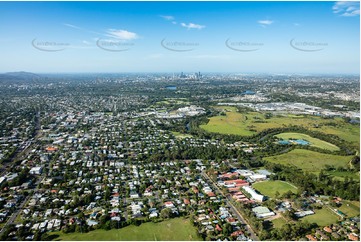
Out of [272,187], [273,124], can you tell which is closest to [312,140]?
[273,124]

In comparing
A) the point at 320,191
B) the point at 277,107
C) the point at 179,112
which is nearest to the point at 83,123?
the point at 179,112

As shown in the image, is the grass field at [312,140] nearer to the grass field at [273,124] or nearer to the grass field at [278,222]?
the grass field at [273,124]

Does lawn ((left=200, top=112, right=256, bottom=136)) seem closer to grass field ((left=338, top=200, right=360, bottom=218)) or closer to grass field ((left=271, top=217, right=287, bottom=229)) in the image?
grass field ((left=338, top=200, right=360, bottom=218))

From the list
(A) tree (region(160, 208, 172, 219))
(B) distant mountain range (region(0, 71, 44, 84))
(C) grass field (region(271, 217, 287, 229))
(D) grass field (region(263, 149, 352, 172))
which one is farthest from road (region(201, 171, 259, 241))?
(B) distant mountain range (region(0, 71, 44, 84))

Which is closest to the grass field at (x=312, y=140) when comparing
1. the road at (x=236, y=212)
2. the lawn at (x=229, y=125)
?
the lawn at (x=229, y=125)

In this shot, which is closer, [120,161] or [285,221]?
[285,221]

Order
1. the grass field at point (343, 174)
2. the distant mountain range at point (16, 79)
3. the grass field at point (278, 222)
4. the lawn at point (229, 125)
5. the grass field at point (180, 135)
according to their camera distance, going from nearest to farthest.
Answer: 1. the grass field at point (278, 222)
2. the grass field at point (343, 174)
3. the grass field at point (180, 135)
4. the lawn at point (229, 125)
5. the distant mountain range at point (16, 79)

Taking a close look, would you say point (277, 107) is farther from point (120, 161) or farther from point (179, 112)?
point (120, 161)
